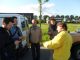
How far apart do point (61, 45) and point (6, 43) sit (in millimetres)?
1083

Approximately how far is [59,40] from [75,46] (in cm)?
609

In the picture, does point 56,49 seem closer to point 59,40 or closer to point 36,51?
point 59,40

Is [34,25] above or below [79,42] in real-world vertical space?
above

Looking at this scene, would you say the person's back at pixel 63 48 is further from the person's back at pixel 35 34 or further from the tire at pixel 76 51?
the tire at pixel 76 51

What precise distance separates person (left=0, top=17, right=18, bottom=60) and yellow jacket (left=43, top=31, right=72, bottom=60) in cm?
74

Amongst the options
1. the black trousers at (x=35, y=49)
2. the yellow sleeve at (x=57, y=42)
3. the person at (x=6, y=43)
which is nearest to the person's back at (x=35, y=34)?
the black trousers at (x=35, y=49)

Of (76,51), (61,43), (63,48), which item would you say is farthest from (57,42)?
(76,51)

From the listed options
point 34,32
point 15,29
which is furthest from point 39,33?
point 15,29

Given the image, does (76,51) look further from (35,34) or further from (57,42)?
(57,42)

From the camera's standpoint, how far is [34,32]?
11.0m

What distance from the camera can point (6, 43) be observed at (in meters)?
6.11

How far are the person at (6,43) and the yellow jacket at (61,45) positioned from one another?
0.74 meters

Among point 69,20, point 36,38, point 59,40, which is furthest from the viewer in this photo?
point 69,20

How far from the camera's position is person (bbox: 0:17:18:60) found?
607 centimetres
